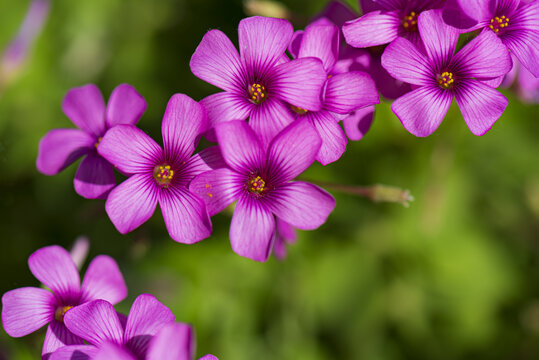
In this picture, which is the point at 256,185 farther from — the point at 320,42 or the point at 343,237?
the point at 343,237

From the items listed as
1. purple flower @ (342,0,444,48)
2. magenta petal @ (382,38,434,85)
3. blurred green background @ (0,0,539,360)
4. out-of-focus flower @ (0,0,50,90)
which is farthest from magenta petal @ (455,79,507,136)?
out-of-focus flower @ (0,0,50,90)

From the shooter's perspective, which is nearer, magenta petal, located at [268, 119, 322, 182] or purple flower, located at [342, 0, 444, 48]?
magenta petal, located at [268, 119, 322, 182]

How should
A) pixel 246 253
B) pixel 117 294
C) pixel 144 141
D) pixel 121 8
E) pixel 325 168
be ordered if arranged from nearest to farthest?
pixel 246 253 → pixel 144 141 → pixel 117 294 → pixel 325 168 → pixel 121 8

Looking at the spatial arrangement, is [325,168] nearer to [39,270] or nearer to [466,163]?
[466,163]

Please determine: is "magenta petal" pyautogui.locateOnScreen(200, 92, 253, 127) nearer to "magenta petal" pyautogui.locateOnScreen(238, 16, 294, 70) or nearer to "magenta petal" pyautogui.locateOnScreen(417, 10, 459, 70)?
"magenta petal" pyautogui.locateOnScreen(238, 16, 294, 70)

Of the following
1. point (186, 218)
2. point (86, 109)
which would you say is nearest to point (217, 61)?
point (186, 218)

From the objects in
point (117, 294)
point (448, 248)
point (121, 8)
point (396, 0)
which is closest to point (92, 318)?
point (117, 294)
